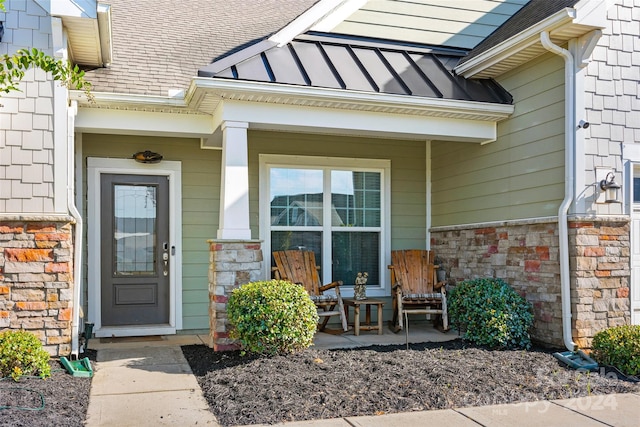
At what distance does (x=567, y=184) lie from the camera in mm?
5746

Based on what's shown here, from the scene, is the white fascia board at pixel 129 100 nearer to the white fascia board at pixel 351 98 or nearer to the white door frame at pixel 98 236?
the white fascia board at pixel 351 98

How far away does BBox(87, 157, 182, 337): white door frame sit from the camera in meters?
6.96

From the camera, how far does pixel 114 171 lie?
708 cm

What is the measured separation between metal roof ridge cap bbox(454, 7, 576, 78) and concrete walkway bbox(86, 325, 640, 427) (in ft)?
10.7

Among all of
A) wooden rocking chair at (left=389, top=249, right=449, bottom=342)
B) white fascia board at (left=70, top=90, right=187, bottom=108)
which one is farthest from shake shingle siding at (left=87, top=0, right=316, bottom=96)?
wooden rocking chair at (left=389, top=249, right=449, bottom=342)

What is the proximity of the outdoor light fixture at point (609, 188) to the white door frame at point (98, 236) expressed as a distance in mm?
4619

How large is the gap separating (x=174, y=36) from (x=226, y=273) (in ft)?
11.5

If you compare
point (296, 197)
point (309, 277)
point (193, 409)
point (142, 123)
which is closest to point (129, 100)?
point (142, 123)

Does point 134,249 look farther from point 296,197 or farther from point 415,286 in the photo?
point 415,286

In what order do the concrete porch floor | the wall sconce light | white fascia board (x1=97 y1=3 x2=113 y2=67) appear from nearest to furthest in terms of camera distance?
white fascia board (x1=97 y1=3 x2=113 y2=67)
the concrete porch floor
the wall sconce light

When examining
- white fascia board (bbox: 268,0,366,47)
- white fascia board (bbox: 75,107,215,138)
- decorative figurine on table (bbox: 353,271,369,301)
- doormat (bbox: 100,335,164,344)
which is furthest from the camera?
decorative figurine on table (bbox: 353,271,369,301)

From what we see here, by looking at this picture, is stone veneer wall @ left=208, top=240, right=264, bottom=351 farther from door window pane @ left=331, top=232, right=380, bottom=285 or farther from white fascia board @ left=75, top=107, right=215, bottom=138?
door window pane @ left=331, top=232, right=380, bottom=285

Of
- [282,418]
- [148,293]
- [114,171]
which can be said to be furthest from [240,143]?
[282,418]

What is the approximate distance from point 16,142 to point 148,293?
99.4 inches
